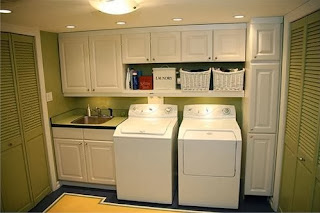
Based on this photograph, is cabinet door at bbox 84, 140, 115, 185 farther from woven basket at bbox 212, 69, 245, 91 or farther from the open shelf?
woven basket at bbox 212, 69, 245, 91

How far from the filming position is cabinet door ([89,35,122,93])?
2980mm

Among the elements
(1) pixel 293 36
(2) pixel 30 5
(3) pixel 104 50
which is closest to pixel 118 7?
(2) pixel 30 5

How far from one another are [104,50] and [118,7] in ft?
4.65

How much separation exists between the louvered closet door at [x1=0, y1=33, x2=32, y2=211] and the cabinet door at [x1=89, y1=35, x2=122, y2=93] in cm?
95

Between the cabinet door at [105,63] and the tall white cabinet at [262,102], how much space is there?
1.60 m

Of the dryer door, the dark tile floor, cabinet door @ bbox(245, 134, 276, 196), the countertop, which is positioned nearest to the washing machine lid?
the countertop

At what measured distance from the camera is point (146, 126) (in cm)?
277

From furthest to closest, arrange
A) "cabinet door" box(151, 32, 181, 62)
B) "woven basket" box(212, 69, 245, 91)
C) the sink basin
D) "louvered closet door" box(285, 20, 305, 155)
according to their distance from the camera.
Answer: the sink basin < "cabinet door" box(151, 32, 181, 62) < "woven basket" box(212, 69, 245, 91) < "louvered closet door" box(285, 20, 305, 155)

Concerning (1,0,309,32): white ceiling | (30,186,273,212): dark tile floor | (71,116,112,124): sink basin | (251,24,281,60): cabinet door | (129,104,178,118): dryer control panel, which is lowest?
(30,186,273,212): dark tile floor

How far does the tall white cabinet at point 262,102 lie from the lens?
2.44 metres

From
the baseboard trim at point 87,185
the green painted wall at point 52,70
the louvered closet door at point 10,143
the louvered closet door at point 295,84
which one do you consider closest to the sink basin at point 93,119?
the green painted wall at point 52,70

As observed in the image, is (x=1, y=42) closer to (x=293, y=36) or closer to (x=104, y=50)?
(x=104, y=50)

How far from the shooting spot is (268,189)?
2.66m

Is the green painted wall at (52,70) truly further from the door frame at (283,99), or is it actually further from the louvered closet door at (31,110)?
the door frame at (283,99)
